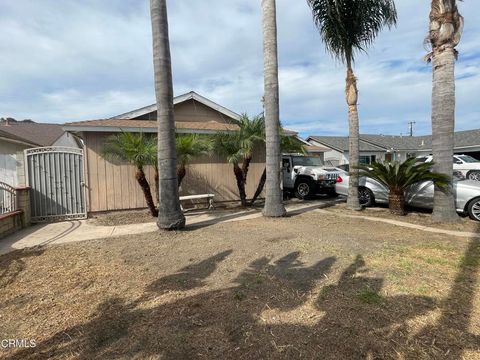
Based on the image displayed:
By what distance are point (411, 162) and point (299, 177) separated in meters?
5.40

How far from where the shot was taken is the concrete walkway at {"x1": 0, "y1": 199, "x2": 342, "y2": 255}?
6434 mm

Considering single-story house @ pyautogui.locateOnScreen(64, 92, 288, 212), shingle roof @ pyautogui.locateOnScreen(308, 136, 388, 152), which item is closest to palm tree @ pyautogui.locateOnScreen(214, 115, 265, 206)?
single-story house @ pyautogui.locateOnScreen(64, 92, 288, 212)

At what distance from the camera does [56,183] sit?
8.80 metres

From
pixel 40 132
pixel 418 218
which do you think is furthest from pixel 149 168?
pixel 40 132

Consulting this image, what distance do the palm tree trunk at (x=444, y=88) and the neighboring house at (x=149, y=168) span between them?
623cm

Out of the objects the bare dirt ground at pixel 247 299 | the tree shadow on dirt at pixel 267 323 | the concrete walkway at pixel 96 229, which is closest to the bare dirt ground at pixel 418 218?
the concrete walkway at pixel 96 229

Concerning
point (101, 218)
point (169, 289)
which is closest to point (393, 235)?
point (169, 289)

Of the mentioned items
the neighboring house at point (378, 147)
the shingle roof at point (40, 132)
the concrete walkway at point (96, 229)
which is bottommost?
the concrete walkway at point (96, 229)

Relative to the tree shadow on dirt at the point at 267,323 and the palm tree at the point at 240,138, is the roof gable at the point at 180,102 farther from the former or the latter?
the tree shadow on dirt at the point at 267,323

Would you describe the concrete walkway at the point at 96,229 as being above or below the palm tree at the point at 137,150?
below

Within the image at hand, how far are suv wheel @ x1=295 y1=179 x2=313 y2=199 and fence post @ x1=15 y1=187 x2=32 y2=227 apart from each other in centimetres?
998

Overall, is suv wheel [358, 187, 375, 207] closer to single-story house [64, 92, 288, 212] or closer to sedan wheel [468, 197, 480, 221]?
sedan wheel [468, 197, 480, 221]

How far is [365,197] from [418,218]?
8.15ft

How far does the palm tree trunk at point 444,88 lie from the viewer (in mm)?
7305
